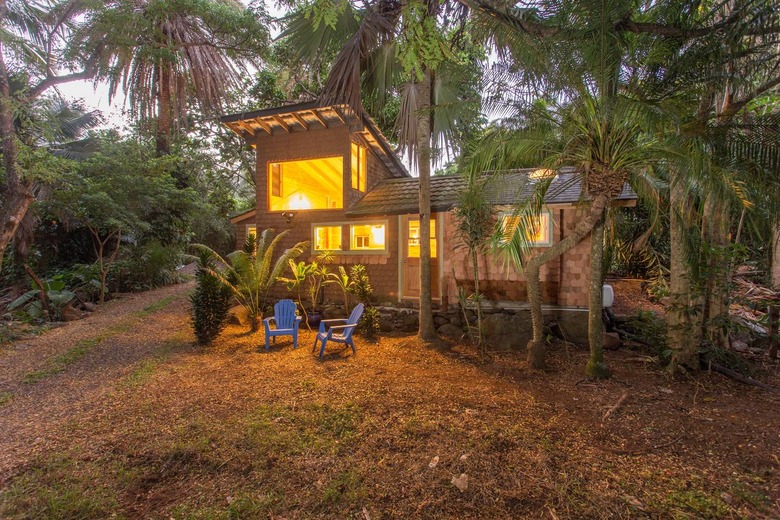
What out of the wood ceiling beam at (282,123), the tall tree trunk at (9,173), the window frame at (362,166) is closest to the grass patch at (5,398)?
the tall tree trunk at (9,173)

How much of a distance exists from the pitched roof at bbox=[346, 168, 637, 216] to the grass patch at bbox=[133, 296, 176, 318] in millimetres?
6161

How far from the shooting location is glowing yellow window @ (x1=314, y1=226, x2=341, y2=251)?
9109 mm

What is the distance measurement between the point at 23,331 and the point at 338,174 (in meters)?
8.84

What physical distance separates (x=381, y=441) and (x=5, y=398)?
5179mm

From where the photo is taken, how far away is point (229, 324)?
27.5ft

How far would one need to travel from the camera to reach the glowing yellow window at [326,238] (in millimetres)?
9109

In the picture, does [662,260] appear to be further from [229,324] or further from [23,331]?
[23,331]

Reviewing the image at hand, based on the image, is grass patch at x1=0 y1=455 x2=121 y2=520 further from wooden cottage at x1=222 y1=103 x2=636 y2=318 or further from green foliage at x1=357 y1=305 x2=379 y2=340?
wooden cottage at x1=222 y1=103 x2=636 y2=318

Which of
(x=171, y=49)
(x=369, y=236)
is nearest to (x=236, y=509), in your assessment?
(x=369, y=236)

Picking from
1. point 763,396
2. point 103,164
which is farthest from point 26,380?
point 763,396

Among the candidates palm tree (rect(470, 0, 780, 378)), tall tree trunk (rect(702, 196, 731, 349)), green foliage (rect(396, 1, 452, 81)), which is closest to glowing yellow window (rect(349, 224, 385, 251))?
green foliage (rect(396, 1, 452, 81))

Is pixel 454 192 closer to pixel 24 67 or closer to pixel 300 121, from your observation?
pixel 300 121

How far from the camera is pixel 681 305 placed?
4.80 metres

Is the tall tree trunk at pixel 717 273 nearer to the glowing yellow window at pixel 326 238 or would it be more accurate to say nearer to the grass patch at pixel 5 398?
the glowing yellow window at pixel 326 238
